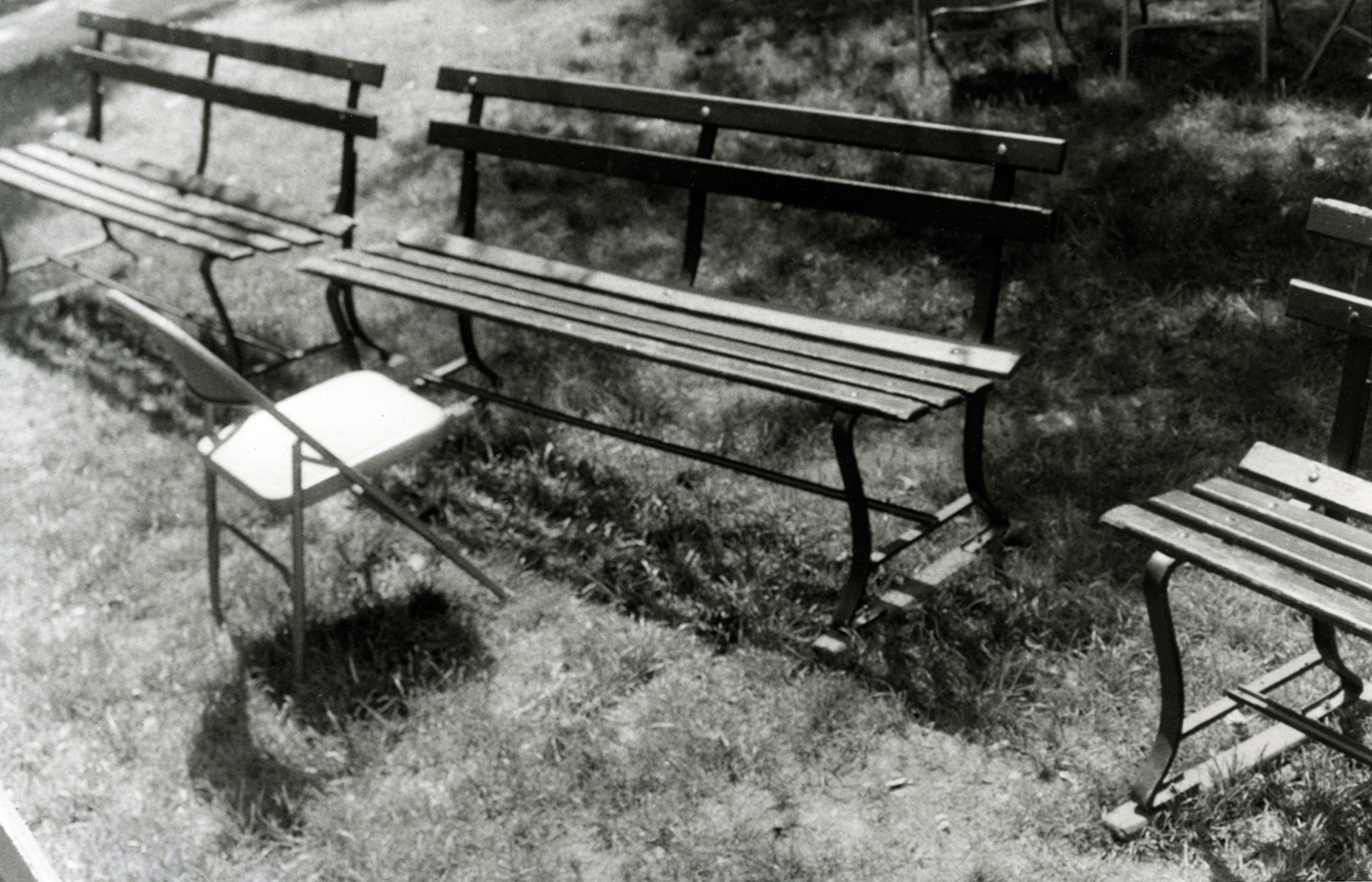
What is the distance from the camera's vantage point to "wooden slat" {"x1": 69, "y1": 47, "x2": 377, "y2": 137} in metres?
5.30

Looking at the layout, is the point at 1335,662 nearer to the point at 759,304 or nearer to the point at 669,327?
the point at 759,304

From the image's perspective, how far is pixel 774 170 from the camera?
4363 millimetres

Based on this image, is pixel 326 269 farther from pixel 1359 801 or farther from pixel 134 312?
pixel 1359 801

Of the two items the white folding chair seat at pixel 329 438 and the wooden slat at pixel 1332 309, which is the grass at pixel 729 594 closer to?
the white folding chair seat at pixel 329 438

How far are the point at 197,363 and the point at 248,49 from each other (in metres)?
2.88

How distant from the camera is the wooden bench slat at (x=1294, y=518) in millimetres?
2908

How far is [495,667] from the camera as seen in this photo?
12.8 ft

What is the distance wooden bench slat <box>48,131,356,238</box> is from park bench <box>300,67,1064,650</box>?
1.38 feet

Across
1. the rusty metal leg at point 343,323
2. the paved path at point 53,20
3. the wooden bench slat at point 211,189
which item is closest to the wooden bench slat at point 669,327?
the rusty metal leg at point 343,323

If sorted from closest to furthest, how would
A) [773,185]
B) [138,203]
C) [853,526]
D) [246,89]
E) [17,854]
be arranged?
[17,854] < [853,526] < [773,185] < [138,203] < [246,89]

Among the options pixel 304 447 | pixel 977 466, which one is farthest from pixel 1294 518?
pixel 304 447

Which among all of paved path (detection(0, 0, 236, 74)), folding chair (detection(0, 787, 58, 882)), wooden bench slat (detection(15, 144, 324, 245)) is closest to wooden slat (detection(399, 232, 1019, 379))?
wooden bench slat (detection(15, 144, 324, 245))

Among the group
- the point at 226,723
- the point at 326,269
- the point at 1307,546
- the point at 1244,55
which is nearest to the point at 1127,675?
the point at 1307,546

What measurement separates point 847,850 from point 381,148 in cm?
481
